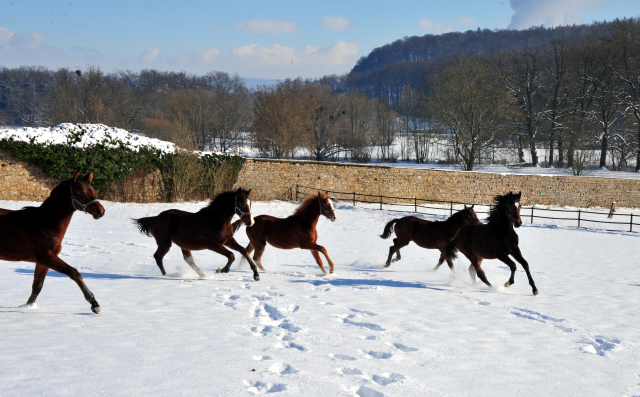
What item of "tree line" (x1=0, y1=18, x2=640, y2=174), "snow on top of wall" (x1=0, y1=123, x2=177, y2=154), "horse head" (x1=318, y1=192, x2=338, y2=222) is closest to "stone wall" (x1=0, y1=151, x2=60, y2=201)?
"snow on top of wall" (x1=0, y1=123, x2=177, y2=154)

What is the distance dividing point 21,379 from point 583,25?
140013mm

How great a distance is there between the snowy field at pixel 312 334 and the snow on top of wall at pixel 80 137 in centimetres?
1143

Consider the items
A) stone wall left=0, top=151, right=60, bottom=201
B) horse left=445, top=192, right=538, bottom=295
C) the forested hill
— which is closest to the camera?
horse left=445, top=192, right=538, bottom=295

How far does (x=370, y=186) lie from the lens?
91.0 ft

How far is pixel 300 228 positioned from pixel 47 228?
4259mm

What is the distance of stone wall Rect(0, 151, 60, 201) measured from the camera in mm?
17297

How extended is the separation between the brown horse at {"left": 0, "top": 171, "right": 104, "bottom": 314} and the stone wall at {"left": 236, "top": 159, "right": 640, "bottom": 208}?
61.9 feet

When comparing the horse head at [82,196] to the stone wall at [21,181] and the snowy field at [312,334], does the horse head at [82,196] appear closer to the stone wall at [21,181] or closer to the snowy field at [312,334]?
the snowy field at [312,334]

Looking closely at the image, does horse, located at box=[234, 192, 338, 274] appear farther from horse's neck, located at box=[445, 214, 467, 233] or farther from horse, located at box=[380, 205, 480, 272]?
horse's neck, located at box=[445, 214, 467, 233]

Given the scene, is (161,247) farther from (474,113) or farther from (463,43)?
(463,43)

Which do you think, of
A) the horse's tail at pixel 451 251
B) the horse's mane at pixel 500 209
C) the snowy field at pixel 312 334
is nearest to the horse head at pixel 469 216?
the horse's tail at pixel 451 251

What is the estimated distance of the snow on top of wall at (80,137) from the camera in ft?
58.4

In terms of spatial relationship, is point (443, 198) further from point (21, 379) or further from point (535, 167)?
point (21, 379)

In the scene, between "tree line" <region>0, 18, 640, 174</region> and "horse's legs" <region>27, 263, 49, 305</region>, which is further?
"tree line" <region>0, 18, 640, 174</region>
